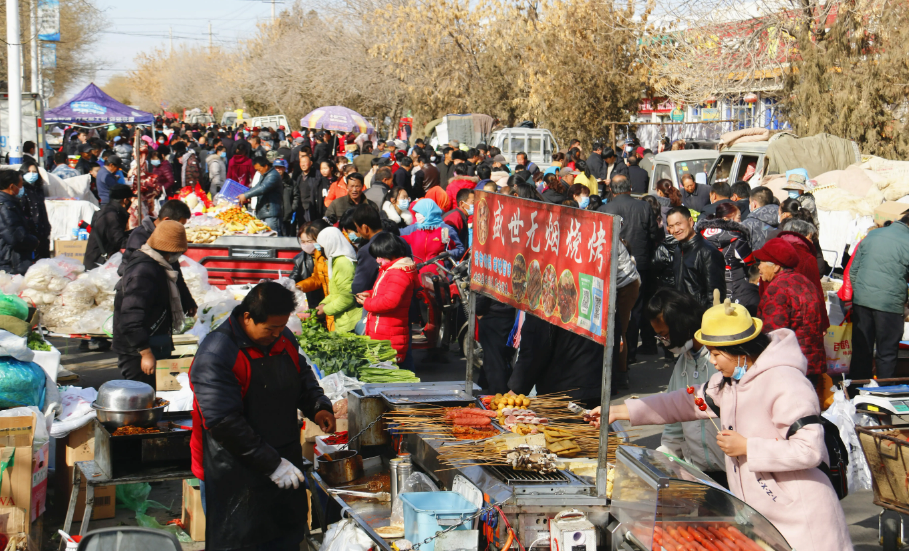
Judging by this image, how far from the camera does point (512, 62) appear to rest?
3575 cm

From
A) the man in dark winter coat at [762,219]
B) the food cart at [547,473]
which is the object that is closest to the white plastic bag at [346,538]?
the food cart at [547,473]

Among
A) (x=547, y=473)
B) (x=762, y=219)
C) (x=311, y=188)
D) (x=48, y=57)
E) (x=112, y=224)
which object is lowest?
(x=547, y=473)

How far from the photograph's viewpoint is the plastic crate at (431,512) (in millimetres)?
3496

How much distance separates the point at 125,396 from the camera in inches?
207

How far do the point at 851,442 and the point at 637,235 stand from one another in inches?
144

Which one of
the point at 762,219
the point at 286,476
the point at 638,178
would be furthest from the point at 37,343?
the point at 638,178

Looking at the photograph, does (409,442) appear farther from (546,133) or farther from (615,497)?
(546,133)

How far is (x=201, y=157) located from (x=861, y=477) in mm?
18756

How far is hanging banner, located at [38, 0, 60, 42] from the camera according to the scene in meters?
24.5

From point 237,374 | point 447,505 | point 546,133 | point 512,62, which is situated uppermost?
point 512,62

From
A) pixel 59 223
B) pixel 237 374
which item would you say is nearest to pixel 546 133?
pixel 59 223

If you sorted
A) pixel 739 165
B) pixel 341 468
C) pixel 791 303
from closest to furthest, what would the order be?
pixel 341 468, pixel 791 303, pixel 739 165

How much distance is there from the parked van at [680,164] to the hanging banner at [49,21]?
1863cm

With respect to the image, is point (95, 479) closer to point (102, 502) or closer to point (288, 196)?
point (102, 502)
